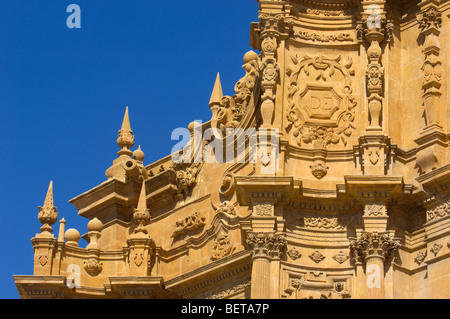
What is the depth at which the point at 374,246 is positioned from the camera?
4669 centimetres

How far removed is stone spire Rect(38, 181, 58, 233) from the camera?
52.3 meters

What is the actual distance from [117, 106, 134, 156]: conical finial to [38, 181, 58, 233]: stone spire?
411cm

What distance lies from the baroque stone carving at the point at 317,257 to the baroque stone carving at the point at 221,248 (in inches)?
136

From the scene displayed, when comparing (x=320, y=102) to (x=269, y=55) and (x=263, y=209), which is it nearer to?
(x=269, y=55)

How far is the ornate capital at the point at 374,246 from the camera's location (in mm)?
46656

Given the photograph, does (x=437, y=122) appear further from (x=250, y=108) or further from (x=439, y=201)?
(x=250, y=108)

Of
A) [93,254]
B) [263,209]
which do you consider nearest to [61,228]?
[93,254]

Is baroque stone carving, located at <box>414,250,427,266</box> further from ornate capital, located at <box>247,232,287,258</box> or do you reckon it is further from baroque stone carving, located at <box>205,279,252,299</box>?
baroque stone carving, located at <box>205,279,252,299</box>

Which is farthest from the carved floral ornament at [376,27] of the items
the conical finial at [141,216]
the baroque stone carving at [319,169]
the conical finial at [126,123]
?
Result: the conical finial at [126,123]

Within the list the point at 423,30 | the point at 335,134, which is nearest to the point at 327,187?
the point at 335,134

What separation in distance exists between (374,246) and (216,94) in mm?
8934
